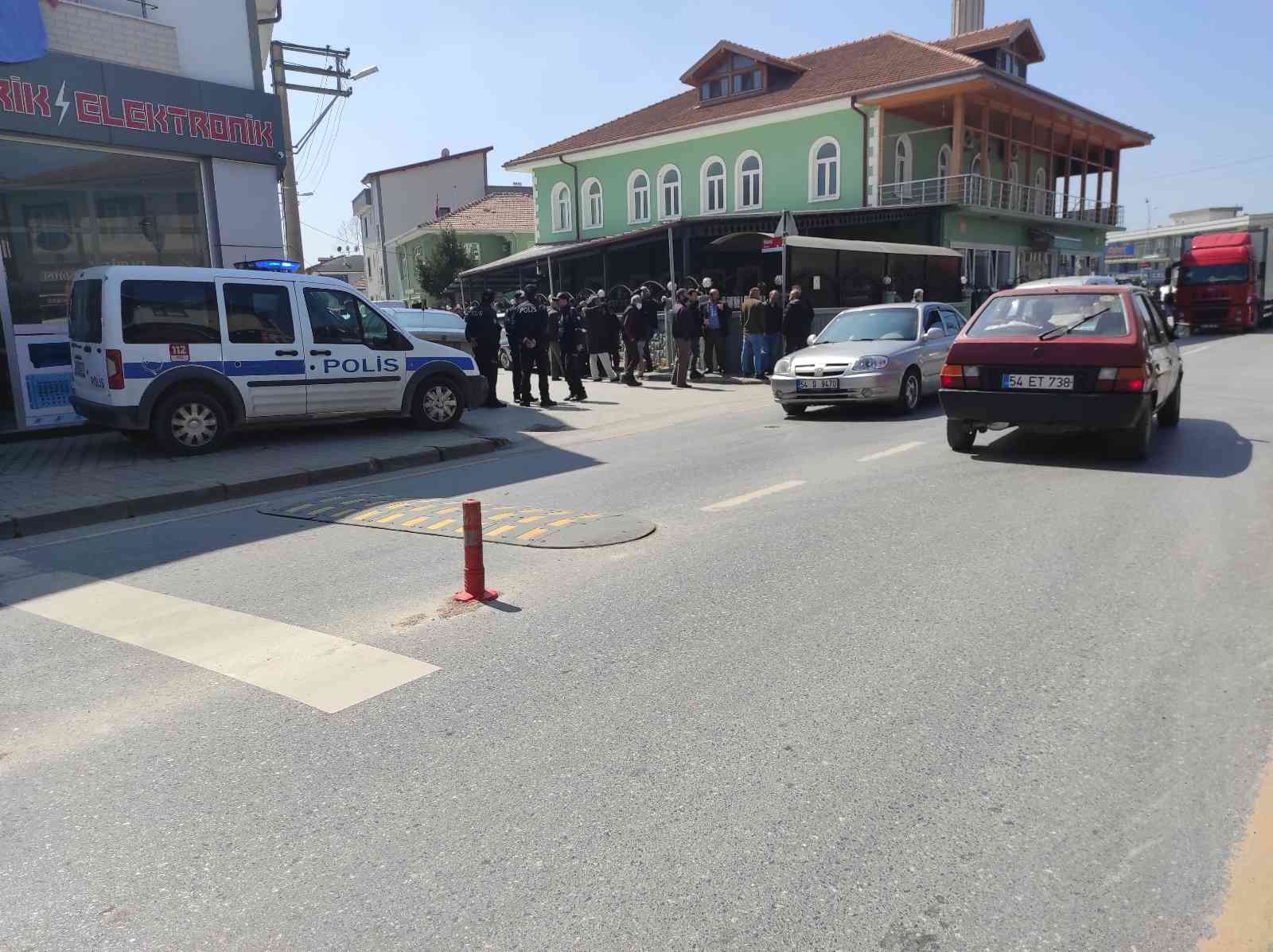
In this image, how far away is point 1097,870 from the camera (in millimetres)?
2814

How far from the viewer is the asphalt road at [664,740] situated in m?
2.69

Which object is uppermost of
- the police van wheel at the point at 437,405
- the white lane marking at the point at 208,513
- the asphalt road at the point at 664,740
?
the police van wheel at the point at 437,405

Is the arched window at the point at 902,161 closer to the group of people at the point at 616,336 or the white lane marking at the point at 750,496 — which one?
the group of people at the point at 616,336

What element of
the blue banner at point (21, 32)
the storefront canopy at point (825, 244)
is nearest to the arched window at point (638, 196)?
the storefront canopy at point (825, 244)

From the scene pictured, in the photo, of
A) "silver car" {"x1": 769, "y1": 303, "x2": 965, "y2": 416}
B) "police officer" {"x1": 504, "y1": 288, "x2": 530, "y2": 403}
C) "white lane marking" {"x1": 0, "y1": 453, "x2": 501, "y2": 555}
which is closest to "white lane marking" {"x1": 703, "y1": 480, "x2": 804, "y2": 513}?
"white lane marking" {"x1": 0, "y1": 453, "x2": 501, "y2": 555}

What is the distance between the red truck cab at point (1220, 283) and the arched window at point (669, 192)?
18.5m

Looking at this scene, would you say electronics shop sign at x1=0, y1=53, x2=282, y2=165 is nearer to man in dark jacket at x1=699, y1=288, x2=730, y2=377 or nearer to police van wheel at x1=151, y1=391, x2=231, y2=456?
police van wheel at x1=151, y1=391, x2=231, y2=456

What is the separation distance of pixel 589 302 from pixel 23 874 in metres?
16.0

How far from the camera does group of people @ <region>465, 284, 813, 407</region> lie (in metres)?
15.2

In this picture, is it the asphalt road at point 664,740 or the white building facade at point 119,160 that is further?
the white building facade at point 119,160

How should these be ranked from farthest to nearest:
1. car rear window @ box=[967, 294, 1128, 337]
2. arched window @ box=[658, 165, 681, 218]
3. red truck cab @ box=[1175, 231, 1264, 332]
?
arched window @ box=[658, 165, 681, 218]
red truck cab @ box=[1175, 231, 1264, 332]
car rear window @ box=[967, 294, 1128, 337]

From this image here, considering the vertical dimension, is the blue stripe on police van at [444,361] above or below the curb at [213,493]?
above

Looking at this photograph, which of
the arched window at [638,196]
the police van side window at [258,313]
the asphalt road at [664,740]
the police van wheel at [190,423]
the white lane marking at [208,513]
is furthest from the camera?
the arched window at [638,196]

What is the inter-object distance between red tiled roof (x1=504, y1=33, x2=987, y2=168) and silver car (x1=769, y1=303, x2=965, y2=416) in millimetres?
18222
